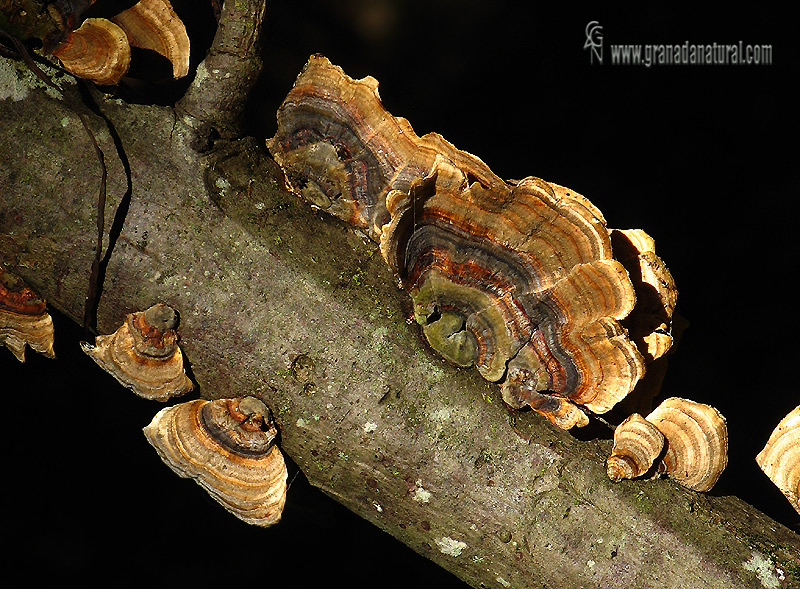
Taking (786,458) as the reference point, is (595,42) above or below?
above

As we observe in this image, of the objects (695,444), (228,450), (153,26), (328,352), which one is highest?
(153,26)

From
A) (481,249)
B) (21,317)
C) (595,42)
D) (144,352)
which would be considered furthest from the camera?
(595,42)

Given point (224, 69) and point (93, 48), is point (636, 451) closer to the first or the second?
point (224, 69)

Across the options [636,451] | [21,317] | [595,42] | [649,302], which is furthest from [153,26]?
[595,42]

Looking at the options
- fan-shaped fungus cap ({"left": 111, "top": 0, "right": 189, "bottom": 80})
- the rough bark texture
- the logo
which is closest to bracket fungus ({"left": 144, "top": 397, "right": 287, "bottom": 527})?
the rough bark texture

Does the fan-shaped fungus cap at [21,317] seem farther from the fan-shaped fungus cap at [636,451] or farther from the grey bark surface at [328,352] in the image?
the fan-shaped fungus cap at [636,451]

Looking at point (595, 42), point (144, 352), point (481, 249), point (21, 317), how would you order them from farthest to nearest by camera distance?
point (595, 42), point (21, 317), point (144, 352), point (481, 249)

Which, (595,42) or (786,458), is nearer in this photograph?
(786,458)
